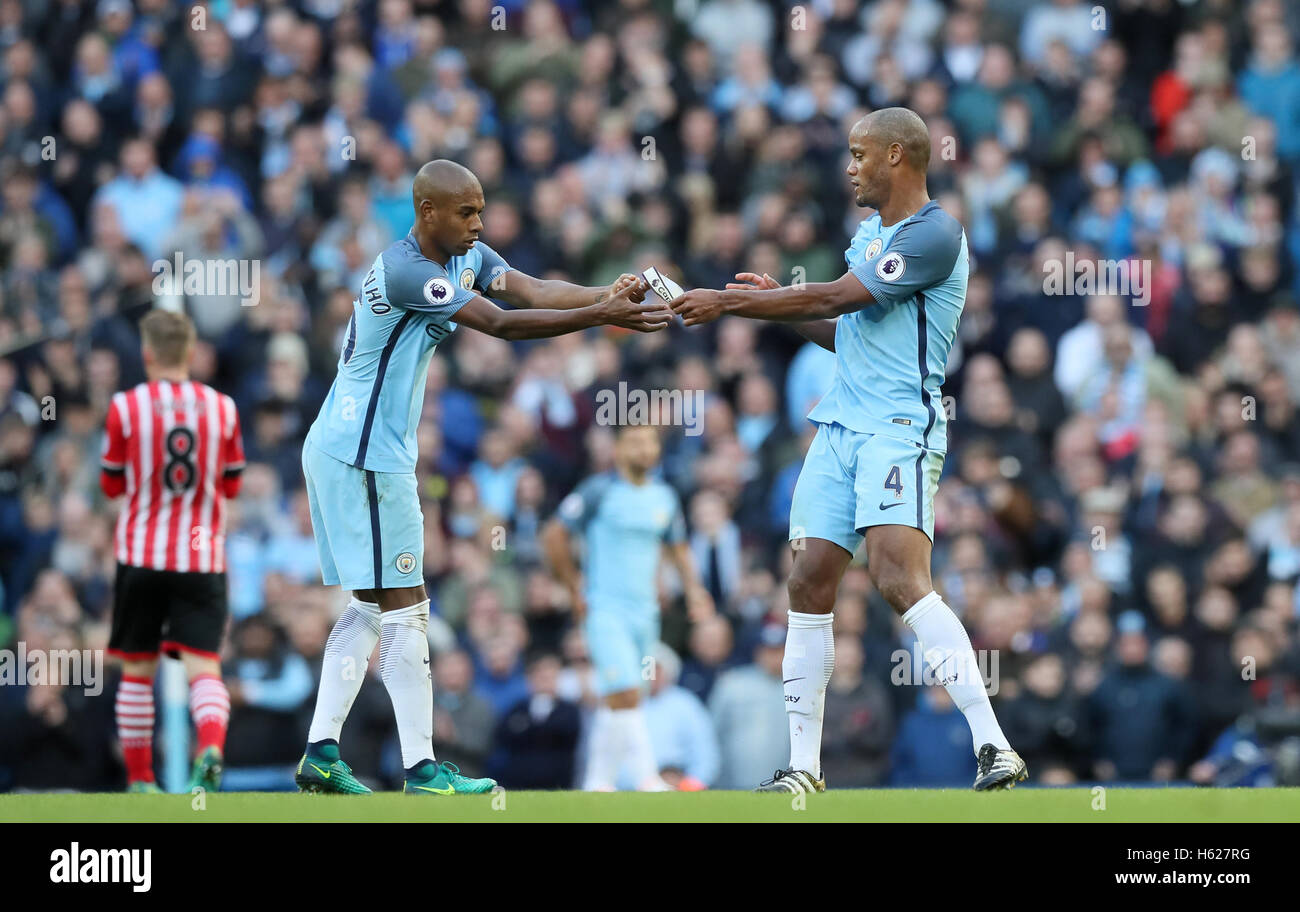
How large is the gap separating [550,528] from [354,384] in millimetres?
4744

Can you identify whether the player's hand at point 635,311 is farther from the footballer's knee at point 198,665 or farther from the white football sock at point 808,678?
the footballer's knee at point 198,665

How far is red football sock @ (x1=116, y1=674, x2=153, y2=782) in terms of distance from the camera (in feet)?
30.2

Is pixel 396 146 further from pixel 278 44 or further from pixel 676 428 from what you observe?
pixel 676 428

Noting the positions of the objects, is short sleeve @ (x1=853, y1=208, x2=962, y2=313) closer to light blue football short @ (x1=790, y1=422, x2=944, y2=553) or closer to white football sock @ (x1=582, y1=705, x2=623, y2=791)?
light blue football short @ (x1=790, y1=422, x2=944, y2=553)

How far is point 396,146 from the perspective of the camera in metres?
15.1

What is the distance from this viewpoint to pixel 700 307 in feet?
25.3

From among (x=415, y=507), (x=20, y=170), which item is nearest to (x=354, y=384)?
(x=415, y=507)

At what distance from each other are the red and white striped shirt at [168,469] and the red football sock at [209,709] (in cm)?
57

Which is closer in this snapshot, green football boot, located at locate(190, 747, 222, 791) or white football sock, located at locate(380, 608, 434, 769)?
white football sock, located at locate(380, 608, 434, 769)

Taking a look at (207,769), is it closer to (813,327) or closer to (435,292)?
(435,292)

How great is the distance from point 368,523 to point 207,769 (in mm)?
1958

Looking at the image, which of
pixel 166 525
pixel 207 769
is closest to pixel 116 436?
pixel 166 525

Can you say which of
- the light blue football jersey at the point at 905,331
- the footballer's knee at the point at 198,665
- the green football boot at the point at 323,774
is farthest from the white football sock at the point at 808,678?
the footballer's knee at the point at 198,665

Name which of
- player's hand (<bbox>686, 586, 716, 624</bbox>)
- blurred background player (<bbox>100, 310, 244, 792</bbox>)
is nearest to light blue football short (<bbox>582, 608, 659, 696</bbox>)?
player's hand (<bbox>686, 586, 716, 624</bbox>)
